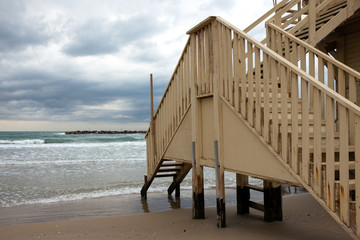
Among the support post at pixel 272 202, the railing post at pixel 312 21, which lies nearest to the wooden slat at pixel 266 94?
the support post at pixel 272 202

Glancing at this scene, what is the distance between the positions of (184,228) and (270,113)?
310cm

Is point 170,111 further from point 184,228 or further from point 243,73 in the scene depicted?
point 243,73

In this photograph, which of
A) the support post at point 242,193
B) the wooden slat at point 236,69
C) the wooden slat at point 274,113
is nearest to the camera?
the wooden slat at point 274,113

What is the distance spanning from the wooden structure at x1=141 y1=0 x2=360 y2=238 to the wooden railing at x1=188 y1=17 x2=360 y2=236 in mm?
11

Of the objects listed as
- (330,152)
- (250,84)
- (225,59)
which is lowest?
(330,152)

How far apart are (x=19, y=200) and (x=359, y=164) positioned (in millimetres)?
10849

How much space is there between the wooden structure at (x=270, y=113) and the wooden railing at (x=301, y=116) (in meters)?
0.01

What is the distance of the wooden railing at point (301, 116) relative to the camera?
137 inches

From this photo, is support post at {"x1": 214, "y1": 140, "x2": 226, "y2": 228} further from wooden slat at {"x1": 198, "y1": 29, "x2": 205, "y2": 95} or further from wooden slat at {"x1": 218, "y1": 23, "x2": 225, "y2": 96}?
wooden slat at {"x1": 198, "y1": 29, "x2": 205, "y2": 95}

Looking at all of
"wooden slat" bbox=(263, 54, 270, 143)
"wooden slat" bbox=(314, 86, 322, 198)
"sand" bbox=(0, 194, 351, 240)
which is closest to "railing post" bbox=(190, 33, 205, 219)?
"sand" bbox=(0, 194, 351, 240)

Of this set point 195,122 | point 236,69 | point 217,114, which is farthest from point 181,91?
point 236,69

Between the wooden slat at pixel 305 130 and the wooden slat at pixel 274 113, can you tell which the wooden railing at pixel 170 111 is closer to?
the wooden slat at pixel 274 113

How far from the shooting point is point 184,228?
686 cm

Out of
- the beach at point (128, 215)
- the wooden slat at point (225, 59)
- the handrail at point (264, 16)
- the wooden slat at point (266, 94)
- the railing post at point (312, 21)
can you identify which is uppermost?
the handrail at point (264, 16)
